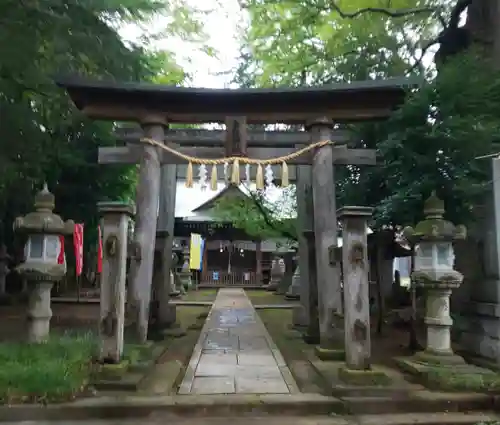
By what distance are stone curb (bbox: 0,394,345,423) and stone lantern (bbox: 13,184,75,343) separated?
1734 mm

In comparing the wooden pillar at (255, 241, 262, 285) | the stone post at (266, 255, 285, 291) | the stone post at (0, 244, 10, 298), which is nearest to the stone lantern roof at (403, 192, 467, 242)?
the stone post at (0, 244, 10, 298)

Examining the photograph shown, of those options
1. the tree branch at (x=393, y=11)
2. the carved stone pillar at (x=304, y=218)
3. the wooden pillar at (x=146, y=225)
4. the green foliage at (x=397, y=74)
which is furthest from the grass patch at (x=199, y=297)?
the tree branch at (x=393, y=11)

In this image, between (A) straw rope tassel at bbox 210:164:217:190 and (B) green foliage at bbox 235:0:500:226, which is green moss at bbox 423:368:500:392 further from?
(A) straw rope tassel at bbox 210:164:217:190

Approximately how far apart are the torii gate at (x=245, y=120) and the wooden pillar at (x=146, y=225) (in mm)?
16

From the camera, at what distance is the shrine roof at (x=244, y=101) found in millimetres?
8023

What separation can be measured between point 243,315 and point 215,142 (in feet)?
20.9

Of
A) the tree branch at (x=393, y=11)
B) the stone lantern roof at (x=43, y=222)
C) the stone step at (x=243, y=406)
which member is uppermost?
the tree branch at (x=393, y=11)

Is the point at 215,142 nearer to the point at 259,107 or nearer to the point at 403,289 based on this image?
the point at 259,107

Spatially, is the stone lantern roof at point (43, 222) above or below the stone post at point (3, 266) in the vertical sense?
above

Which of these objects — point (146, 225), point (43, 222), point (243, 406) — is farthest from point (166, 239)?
point (243, 406)

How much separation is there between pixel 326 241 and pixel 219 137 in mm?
3412

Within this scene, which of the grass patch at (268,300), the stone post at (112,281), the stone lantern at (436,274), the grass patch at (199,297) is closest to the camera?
the stone post at (112,281)

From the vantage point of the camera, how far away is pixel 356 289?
6.10 meters

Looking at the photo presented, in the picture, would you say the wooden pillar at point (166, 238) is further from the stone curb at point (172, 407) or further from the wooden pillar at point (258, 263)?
the wooden pillar at point (258, 263)
